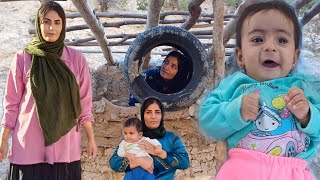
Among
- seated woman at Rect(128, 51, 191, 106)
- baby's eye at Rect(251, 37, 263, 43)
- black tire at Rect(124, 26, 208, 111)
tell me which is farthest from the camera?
black tire at Rect(124, 26, 208, 111)

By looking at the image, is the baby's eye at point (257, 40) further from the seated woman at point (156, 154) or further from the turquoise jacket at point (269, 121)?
the seated woman at point (156, 154)

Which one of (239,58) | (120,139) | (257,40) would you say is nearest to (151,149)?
(239,58)

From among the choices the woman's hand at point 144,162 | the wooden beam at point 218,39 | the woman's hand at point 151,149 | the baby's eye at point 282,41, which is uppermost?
the wooden beam at point 218,39

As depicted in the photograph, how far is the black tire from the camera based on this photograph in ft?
13.7

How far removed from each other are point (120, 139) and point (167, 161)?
77.2 inches

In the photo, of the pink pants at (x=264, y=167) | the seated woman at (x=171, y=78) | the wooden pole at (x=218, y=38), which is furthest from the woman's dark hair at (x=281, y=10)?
the wooden pole at (x=218, y=38)

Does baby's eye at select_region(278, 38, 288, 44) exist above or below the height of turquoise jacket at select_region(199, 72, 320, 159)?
above

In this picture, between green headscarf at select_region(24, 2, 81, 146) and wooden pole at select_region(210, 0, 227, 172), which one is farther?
wooden pole at select_region(210, 0, 227, 172)

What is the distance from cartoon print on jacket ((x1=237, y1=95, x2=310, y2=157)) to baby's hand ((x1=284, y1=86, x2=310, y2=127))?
0.22ft

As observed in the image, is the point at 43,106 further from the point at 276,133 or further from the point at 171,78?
the point at 171,78

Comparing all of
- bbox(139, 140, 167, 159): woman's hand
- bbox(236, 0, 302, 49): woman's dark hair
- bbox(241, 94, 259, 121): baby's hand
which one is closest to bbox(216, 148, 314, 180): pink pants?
bbox(241, 94, 259, 121): baby's hand

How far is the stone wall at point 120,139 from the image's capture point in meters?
4.41

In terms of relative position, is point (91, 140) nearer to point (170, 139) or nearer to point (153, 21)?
point (170, 139)

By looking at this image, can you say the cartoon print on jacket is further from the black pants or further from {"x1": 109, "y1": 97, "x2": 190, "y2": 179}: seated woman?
the black pants
